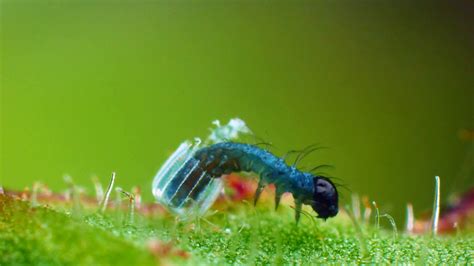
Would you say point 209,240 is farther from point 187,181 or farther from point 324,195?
point 324,195

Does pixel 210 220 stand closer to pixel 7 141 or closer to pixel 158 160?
pixel 158 160

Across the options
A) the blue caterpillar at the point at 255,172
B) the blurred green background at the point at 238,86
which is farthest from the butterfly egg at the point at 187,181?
the blurred green background at the point at 238,86

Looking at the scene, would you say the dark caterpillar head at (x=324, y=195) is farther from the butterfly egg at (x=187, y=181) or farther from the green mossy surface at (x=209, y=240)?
the butterfly egg at (x=187, y=181)

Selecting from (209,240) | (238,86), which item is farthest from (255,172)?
(238,86)

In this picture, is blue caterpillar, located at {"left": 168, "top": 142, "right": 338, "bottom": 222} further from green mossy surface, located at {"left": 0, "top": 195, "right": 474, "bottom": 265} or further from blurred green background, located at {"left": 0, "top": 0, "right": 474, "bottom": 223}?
blurred green background, located at {"left": 0, "top": 0, "right": 474, "bottom": 223}

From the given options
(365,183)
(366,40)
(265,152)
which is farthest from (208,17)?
(265,152)

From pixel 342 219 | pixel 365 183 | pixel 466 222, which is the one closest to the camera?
pixel 342 219

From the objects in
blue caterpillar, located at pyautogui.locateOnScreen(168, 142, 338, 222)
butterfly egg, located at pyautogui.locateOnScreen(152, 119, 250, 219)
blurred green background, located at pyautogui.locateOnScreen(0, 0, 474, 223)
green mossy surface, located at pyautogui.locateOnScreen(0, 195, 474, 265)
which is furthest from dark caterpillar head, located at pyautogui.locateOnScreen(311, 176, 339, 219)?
blurred green background, located at pyautogui.locateOnScreen(0, 0, 474, 223)
